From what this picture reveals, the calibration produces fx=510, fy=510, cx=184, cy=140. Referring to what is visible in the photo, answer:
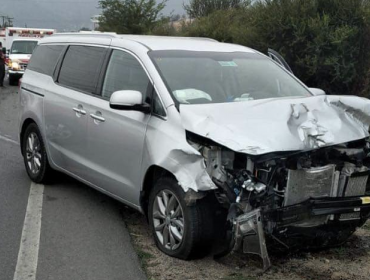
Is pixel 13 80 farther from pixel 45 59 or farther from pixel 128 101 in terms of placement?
pixel 128 101

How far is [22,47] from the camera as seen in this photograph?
22.3 m

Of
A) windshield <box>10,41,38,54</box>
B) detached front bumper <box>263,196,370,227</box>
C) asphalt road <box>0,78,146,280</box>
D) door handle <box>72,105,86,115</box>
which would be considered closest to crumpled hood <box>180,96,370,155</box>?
detached front bumper <box>263,196,370,227</box>

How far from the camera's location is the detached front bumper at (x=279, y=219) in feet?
12.2

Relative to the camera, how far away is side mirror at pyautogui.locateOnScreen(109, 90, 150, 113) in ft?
14.4

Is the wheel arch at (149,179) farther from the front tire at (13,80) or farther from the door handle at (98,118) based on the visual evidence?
the front tire at (13,80)

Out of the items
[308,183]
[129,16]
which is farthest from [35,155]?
[129,16]

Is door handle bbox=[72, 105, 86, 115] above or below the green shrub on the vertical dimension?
below

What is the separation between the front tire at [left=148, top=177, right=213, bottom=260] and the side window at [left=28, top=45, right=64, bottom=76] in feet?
8.83

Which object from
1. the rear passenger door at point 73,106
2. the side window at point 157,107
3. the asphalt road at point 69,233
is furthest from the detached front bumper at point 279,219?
the rear passenger door at point 73,106

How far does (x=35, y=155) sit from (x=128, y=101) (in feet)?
8.62

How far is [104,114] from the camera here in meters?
4.99

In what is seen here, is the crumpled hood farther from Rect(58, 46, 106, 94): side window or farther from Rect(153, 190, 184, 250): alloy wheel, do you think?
Rect(58, 46, 106, 94): side window

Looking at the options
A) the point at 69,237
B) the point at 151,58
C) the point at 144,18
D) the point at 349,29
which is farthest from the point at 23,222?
the point at 144,18

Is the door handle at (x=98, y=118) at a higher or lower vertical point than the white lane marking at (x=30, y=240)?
higher
